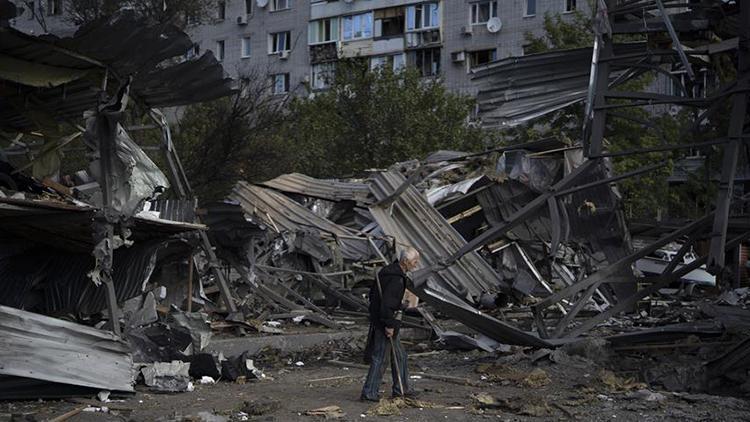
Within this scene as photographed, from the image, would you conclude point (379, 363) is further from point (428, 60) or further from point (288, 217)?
point (428, 60)

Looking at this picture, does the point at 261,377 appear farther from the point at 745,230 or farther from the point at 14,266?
the point at 745,230

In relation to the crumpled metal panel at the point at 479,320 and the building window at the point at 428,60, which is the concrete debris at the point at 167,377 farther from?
the building window at the point at 428,60

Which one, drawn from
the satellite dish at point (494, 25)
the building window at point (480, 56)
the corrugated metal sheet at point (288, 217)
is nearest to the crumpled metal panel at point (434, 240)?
the corrugated metal sheet at point (288, 217)

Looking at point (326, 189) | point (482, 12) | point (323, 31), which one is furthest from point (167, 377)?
point (323, 31)

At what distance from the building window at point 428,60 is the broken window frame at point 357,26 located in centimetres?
289

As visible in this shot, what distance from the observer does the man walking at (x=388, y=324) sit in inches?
404

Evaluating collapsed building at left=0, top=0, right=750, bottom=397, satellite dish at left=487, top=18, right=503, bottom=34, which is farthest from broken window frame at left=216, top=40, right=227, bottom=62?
collapsed building at left=0, top=0, right=750, bottom=397

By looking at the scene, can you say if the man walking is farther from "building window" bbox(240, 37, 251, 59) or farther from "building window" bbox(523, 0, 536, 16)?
"building window" bbox(240, 37, 251, 59)

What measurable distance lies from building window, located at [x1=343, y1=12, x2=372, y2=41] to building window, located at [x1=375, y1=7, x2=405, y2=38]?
0.46m

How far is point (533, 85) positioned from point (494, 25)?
32.9 meters

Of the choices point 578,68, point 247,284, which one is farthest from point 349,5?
point 578,68

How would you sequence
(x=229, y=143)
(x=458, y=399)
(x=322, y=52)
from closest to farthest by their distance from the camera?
(x=458, y=399) → (x=229, y=143) → (x=322, y=52)

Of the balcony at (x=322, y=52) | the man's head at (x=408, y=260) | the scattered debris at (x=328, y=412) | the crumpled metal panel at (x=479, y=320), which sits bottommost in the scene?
the scattered debris at (x=328, y=412)

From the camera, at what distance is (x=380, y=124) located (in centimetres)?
3553
